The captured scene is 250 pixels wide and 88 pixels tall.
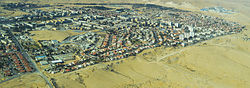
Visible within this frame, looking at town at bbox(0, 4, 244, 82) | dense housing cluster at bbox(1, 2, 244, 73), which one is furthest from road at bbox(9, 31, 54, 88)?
dense housing cluster at bbox(1, 2, 244, 73)

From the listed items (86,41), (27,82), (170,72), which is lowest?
(170,72)

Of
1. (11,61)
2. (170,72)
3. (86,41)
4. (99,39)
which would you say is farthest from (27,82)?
(99,39)

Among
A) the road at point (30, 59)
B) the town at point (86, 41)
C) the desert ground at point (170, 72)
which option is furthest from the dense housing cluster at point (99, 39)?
the desert ground at point (170, 72)

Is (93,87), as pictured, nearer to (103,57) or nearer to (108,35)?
(103,57)

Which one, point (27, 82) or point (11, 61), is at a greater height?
point (11, 61)

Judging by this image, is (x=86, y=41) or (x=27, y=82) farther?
(x=86, y=41)

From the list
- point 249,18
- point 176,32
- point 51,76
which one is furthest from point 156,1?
point 51,76

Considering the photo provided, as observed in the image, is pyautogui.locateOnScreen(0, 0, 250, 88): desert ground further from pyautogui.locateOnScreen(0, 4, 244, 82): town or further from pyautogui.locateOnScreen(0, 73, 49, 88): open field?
pyautogui.locateOnScreen(0, 4, 244, 82): town

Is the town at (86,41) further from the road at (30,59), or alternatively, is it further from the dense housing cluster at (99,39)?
the road at (30,59)

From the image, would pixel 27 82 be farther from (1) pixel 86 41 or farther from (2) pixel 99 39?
(2) pixel 99 39

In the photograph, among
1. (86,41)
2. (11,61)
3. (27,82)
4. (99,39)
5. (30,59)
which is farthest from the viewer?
(99,39)
